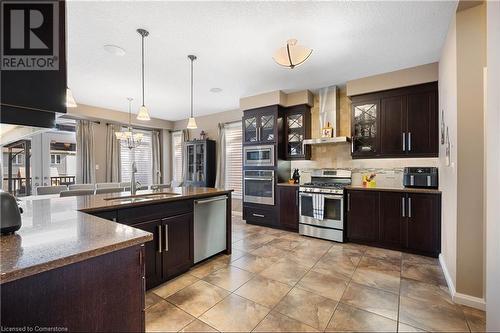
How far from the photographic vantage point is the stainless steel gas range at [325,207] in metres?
3.63

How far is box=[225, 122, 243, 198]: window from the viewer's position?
5758mm

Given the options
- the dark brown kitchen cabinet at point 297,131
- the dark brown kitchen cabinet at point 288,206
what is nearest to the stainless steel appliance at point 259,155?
the dark brown kitchen cabinet at point 297,131

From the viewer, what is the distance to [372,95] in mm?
3705

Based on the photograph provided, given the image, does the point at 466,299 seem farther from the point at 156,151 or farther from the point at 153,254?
the point at 156,151

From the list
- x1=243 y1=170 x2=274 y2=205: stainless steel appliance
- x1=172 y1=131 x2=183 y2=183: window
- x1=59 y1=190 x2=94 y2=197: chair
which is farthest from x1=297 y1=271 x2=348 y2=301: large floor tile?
x1=172 y1=131 x2=183 y2=183: window

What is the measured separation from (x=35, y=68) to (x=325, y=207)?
12.2 feet

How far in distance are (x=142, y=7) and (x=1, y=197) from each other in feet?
6.47

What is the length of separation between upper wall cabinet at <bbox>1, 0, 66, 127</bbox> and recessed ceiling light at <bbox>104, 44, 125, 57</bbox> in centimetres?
217

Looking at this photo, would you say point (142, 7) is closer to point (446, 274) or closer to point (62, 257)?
point (62, 257)

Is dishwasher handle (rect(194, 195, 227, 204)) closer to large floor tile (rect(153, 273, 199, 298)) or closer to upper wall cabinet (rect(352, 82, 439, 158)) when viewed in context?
large floor tile (rect(153, 273, 199, 298))

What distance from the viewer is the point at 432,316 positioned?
1805mm

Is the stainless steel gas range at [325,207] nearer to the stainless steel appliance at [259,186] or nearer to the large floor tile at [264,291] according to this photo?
the stainless steel appliance at [259,186]

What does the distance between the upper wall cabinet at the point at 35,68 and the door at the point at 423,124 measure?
4.02m

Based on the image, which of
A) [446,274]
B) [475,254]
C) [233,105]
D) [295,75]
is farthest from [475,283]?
[233,105]
